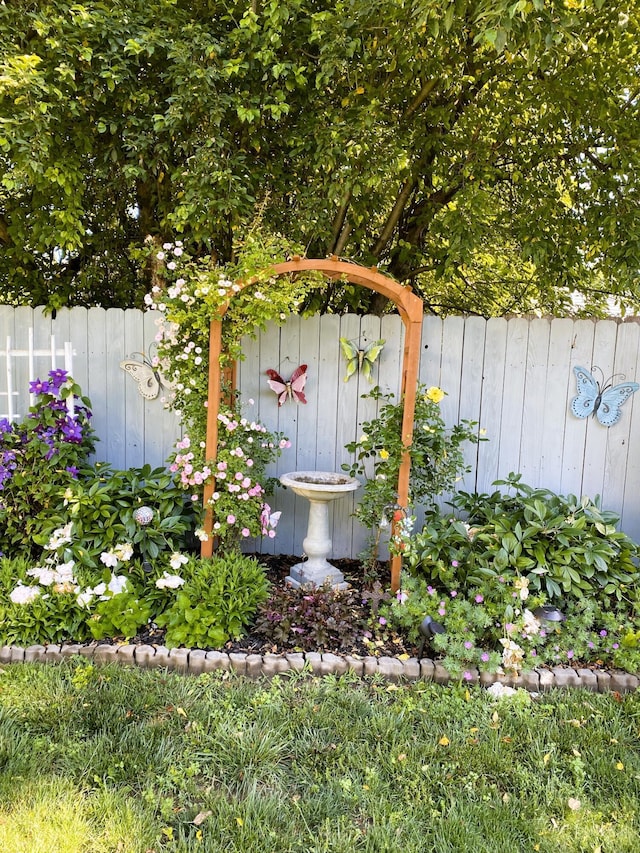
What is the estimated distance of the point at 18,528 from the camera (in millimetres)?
3012

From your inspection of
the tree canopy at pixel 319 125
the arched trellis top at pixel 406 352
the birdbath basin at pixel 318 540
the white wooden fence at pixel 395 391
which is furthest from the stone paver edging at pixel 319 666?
the tree canopy at pixel 319 125

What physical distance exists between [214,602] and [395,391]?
169 cm

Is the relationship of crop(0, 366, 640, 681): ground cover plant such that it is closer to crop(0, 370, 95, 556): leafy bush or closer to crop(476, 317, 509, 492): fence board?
crop(0, 370, 95, 556): leafy bush

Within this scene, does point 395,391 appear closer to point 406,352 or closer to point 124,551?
point 406,352

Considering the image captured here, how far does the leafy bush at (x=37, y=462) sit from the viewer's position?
295cm

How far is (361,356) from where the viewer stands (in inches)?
138

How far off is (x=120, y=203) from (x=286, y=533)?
2872 mm

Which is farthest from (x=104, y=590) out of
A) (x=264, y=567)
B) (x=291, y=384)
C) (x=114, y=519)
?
(x=291, y=384)

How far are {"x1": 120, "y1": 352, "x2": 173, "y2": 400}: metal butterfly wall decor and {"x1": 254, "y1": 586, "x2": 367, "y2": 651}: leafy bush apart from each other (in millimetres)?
1549

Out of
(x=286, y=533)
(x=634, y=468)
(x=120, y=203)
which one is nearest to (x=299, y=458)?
(x=286, y=533)

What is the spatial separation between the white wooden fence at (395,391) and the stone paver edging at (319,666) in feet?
4.07

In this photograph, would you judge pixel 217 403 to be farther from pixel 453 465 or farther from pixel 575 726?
pixel 575 726

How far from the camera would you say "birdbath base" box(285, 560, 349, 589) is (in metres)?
3.18

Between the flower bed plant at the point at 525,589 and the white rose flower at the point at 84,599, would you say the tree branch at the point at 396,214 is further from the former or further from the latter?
the white rose flower at the point at 84,599
